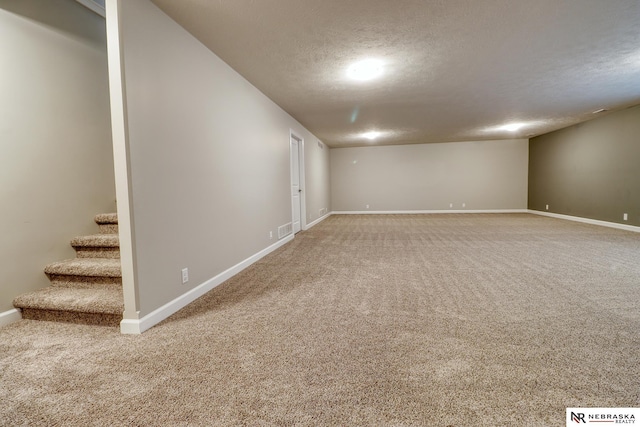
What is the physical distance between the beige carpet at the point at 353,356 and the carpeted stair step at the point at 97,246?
0.69m

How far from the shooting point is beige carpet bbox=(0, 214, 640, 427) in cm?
132

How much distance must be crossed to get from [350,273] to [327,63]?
247cm

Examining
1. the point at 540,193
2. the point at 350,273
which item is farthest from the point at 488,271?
the point at 540,193

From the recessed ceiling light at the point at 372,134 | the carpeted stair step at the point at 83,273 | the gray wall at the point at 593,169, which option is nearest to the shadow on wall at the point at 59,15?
the carpeted stair step at the point at 83,273

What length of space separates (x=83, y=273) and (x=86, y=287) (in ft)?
0.47

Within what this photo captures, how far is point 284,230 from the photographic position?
539 centimetres

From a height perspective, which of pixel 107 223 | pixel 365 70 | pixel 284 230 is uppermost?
pixel 365 70

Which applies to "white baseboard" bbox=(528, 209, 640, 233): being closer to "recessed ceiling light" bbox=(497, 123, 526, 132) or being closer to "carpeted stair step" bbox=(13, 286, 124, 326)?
"recessed ceiling light" bbox=(497, 123, 526, 132)

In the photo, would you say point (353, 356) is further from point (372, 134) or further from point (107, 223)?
point (372, 134)

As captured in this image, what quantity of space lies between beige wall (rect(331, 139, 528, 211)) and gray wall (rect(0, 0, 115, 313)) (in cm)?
816

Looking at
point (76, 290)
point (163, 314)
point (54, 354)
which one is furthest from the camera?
point (76, 290)

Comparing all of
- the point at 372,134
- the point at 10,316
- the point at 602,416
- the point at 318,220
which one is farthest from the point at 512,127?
the point at 10,316

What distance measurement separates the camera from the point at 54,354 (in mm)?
1831

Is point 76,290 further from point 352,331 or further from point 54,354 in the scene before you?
point 352,331
